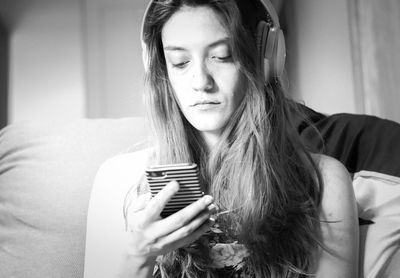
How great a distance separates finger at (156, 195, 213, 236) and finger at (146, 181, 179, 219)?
2 centimetres

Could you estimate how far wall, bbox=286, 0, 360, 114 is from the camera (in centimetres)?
195

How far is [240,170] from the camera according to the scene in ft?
3.10

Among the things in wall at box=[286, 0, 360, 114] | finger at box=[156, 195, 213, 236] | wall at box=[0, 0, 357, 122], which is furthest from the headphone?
wall at box=[0, 0, 357, 122]

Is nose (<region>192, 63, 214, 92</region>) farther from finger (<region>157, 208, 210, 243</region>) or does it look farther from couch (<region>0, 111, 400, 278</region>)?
couch (<region>0, 111, 400, 278</region>)

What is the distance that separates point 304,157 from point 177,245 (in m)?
0.37

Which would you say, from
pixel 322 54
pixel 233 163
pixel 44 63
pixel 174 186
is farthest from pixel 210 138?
pixel 44 63

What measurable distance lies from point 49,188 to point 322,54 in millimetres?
1385

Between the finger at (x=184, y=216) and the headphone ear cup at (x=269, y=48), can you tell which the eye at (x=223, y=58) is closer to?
the headphone ear cup at (x=269, y=48)

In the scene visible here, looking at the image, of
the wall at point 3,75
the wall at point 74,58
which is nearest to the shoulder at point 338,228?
the wall at point 74,58

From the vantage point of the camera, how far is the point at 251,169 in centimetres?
93

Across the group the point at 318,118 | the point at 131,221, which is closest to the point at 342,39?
the point at 318,118

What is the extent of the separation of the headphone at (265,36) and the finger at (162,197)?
1.12 feet

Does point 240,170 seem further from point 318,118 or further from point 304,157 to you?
point 318,118

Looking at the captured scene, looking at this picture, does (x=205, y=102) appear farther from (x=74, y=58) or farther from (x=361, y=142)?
(x=74, y=58)
